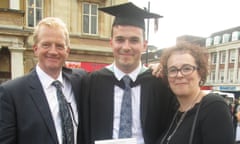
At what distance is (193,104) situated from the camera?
1.90 metres

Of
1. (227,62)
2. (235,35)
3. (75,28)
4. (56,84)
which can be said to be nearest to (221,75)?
(227,62)

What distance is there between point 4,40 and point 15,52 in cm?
67

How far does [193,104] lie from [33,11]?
12.4 metres

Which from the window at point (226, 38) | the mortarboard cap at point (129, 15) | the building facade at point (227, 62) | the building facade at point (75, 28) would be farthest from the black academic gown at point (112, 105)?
the window at point (226, 38)

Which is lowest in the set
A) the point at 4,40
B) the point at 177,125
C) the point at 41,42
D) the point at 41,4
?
the point at 177,125

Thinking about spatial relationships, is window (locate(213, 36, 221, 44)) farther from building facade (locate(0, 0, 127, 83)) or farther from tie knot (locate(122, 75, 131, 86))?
tie knot (locate(122, 75, 131, 86))

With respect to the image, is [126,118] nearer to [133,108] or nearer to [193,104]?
[133,108]

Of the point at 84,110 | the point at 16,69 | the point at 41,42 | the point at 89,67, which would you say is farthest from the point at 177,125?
the point at 89,67

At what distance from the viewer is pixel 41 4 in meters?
12.8

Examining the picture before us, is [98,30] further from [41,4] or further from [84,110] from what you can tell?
[84,110]

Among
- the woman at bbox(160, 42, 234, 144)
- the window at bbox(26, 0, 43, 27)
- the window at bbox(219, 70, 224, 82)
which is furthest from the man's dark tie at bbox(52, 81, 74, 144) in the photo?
the window at bbox(219, 70, 224, 82)

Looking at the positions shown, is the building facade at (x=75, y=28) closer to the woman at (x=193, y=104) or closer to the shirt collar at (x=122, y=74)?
the shirt collar at (x=122, y=74)

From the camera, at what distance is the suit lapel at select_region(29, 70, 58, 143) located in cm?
198

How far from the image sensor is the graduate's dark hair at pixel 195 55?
1.92 m
